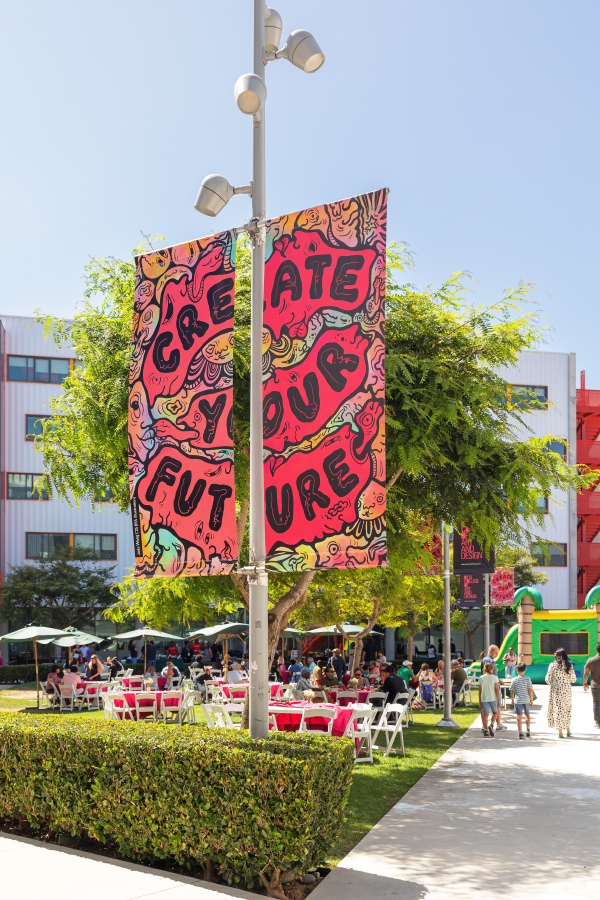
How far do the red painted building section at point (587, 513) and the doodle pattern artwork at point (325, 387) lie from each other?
49.5m

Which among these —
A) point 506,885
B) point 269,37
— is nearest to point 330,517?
point 506,885

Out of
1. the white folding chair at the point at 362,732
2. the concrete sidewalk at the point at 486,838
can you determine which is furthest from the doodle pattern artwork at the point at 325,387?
the white folding chair at the point at 362,732

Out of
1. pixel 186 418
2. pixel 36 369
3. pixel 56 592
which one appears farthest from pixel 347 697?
pixel 36 369

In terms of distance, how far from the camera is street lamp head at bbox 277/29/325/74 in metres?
7.98

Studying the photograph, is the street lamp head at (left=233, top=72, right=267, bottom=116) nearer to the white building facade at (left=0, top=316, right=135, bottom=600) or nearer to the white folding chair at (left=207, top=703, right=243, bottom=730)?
the white folding chair at (left=207, top=703, right=243, bottom=730)

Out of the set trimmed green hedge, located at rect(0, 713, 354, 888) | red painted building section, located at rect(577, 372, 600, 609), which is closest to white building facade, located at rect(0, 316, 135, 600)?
red painted building section, located at rect(577, 372, 600, 609)

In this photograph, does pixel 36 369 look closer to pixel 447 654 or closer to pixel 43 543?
pixel 43 543

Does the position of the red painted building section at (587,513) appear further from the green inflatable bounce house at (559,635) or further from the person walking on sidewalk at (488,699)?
the person walking on sidewalk at (488,699)

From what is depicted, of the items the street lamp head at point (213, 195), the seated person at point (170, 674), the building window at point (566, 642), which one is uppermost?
the street lamp head at point (213, 195)

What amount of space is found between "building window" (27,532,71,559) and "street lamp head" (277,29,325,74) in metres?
43.3

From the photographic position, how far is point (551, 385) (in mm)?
54250

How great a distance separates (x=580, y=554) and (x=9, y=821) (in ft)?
170

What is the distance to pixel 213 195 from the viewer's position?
8.16 metres

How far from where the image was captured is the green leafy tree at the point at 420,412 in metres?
11.4
